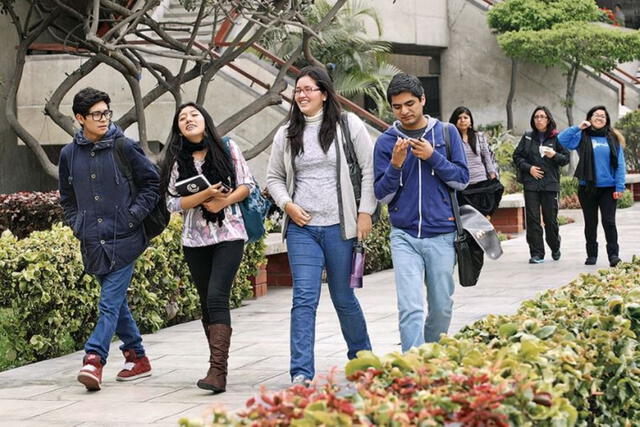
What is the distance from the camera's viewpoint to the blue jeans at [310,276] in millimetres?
6801

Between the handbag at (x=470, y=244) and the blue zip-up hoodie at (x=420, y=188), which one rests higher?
the blue zip-up hoodie at (x=420, y=188)

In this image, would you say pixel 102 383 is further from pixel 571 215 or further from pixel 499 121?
pixel 499 121

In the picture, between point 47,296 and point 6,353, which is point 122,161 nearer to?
point 47,296

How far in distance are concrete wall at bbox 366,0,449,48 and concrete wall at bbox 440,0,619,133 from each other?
38 centimetres

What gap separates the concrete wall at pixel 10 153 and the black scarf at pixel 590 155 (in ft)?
27.8

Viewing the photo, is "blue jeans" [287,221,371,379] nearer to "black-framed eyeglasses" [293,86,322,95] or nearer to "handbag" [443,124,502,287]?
"handbag" [443,124,502,287]

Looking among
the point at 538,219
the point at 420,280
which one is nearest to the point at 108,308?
the point at 420,280

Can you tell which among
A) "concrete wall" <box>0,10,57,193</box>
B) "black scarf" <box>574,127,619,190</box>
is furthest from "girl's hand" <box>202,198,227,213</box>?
"concrete wall" <box>0,10,57,193</box>

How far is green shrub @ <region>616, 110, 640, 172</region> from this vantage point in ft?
86.8

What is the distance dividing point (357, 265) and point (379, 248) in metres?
6.95

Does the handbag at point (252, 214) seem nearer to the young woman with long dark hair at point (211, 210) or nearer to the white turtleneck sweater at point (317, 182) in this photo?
the young woman with long dark hair at point (211, 210)

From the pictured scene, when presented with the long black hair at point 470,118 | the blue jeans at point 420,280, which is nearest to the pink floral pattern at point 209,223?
the blue jeans at point 420,280

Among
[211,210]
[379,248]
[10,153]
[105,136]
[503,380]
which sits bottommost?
[379,248]

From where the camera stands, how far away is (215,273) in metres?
7.16
